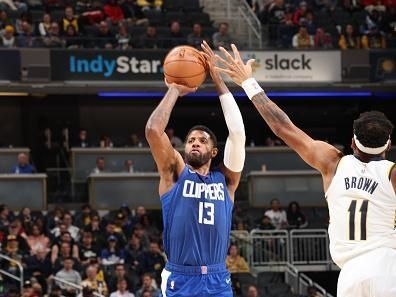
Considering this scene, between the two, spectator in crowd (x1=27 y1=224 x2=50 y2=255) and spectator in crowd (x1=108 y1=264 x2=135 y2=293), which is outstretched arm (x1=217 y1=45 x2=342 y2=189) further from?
spectator in crowd (x1=27 y1=224 x2=50 y2=255)

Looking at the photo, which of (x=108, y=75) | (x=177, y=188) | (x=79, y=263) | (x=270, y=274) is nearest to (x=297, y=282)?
(x=270, y=274)

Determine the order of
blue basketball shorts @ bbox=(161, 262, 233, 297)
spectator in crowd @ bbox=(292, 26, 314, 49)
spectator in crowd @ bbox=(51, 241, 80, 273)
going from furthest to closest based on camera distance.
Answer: spectator in crowd @ bbox=(292, 26, 314, 49) < spectator in crowd @ bbox=(51, 241, 80, 273) < blue basketball shorts @ bbox=(161, 262, 233, 297)

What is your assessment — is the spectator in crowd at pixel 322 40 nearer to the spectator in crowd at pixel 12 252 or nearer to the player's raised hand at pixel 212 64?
the spectator in crowd at pixel 12 252

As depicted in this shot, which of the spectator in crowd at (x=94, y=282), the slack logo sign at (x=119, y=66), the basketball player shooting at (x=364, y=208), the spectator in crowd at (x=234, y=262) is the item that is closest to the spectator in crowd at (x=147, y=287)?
the spectator in crowd at (x=94, y=282)

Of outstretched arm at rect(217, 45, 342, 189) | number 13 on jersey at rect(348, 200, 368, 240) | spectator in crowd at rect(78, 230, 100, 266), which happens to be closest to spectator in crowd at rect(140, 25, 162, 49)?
spectator in crowd at rect(78, 230, 100, 266)

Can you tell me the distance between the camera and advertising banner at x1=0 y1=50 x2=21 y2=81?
24156 mm

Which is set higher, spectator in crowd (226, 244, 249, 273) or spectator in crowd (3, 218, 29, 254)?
spectator in crowd (3, 218, 29, 254)

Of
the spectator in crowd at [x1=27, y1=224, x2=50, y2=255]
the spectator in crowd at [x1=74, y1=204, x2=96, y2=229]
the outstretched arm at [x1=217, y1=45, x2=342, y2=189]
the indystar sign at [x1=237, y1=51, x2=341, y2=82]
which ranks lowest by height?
the spectator in crowd at [x1=27, y1=224, x2=50, y2=255]

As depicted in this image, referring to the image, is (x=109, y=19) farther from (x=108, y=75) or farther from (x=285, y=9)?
(x=285, y=9)

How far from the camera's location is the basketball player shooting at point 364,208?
5969mm

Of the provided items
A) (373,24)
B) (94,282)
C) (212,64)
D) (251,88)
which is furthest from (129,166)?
(251,88)

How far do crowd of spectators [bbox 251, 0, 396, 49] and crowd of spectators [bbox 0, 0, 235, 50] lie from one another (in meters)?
1.77

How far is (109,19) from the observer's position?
2558cm

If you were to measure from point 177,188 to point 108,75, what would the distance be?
18020mm
